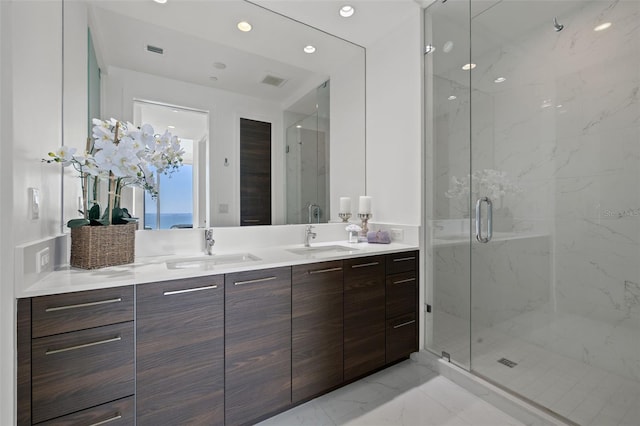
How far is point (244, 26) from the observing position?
81.2 inches

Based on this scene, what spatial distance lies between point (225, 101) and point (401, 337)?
6.92 feet

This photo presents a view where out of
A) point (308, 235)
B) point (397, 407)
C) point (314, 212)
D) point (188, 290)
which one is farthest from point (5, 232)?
point (397, 407)

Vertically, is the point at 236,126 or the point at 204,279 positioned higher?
the point at 236,126

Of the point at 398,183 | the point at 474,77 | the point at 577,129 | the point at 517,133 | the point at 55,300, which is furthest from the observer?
the point at 398,183

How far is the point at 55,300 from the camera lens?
3.38 ft

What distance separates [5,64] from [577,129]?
2.32 m

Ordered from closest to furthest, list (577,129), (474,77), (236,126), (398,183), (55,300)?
1. (55,300)
2. (577,129)
3. (474,77)
4. (236,126)
5. (398,183)

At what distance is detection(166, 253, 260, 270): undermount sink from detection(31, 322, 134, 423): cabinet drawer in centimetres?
46

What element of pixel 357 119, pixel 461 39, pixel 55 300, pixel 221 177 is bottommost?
pixel 55 300

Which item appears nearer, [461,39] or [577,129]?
[577,129]

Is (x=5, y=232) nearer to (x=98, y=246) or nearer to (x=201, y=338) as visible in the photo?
(x=98, y=246)

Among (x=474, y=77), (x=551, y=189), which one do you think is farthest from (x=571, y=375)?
(x=474, y=77)

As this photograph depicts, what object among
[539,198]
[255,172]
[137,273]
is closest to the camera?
[137,273]

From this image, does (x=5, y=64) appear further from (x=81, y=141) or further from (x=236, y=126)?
(x=236, y=126)
